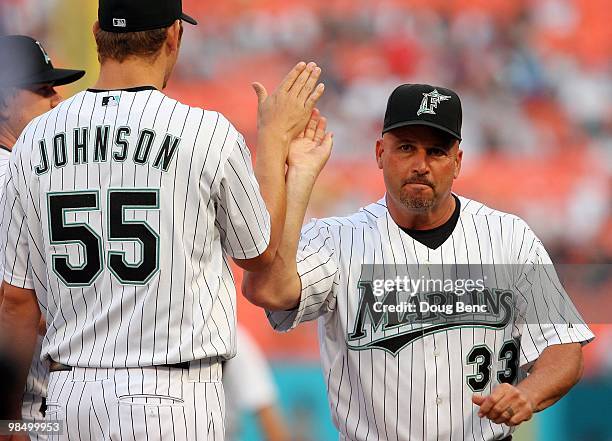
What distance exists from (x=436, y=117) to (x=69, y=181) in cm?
102

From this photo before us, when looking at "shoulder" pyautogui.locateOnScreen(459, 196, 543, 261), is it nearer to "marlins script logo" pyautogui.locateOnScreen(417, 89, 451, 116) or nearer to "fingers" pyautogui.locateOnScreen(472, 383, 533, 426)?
"marlins script logo" pyautogui.locateOnScreen(417, 89, 451, 116)

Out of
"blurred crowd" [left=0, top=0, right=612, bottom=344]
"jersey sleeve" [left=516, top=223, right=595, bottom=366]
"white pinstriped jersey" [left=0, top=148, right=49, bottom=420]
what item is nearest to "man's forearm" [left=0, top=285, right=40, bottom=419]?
"white pinstriped jersey" [left=0, top=148, right=49, bottom=420]

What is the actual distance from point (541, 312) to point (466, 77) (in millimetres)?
4292

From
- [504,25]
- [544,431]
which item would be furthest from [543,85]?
[544,431]

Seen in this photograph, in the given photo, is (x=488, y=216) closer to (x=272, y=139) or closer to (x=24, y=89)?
(x=272, y=139)

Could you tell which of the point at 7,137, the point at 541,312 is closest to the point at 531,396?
the point at 541,312

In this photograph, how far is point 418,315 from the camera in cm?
242

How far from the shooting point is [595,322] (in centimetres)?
420

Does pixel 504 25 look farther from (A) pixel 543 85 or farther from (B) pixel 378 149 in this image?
(B) pixel 378 149

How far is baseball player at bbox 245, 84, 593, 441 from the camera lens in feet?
7.68

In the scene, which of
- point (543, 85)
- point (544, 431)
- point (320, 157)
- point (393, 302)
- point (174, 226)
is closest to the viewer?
point (174, 226)

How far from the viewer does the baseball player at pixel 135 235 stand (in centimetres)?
183

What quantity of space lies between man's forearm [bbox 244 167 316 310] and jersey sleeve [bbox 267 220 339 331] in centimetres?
6

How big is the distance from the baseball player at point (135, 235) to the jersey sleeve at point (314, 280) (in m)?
0.36
